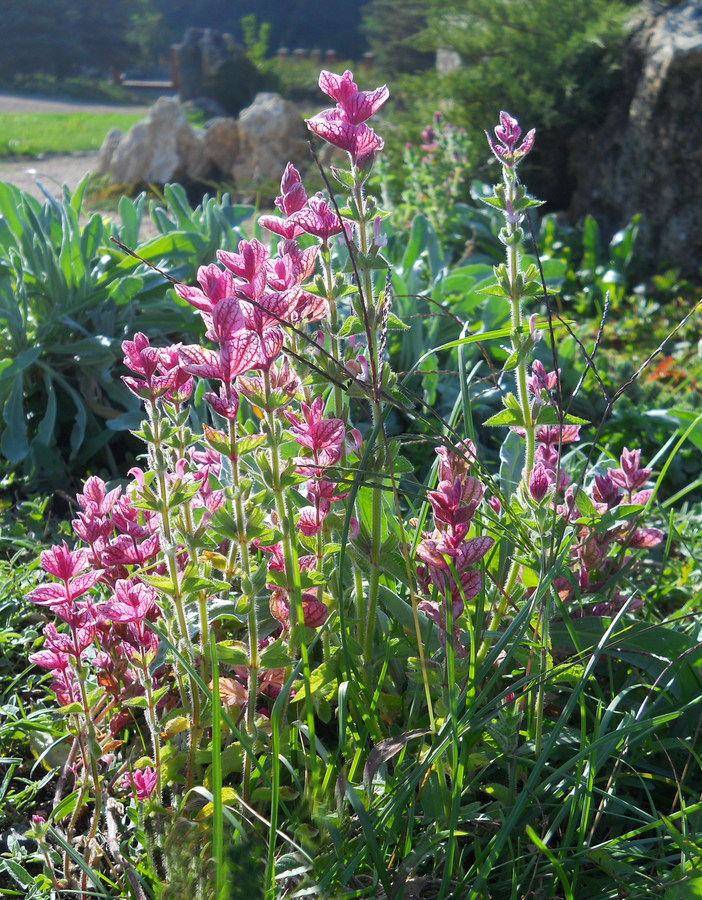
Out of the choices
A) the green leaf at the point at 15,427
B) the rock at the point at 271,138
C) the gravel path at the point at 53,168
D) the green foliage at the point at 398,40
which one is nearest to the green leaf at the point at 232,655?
the green leaf at the point at 15,427

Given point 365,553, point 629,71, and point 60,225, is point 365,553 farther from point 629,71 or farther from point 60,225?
point 629,71

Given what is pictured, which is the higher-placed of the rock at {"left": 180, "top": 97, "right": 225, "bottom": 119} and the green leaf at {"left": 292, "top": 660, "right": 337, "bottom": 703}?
the rock at {"left": 180, "top": 97, "right": 225, "bottom": 119}

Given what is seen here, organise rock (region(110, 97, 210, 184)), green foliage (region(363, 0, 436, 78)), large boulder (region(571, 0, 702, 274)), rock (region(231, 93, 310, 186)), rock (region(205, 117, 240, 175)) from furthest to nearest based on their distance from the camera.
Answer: green foliage (region(363, 0, 436, 78)) → rock (region(205, 117, 240, 175)) → rock (region(110, 97, 210, 184)) → rock (region(231, 93, 310, 186)) → large boulder (region(571, 0, 702, 274))

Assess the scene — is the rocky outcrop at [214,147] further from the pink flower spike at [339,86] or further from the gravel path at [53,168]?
the pink flower spike at [339,86]

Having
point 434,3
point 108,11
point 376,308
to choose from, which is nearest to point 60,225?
point 376,308

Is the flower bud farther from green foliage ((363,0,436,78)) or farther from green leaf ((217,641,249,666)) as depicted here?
green foliage ((363,0,436,78))

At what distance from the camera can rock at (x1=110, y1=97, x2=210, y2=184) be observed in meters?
9.48

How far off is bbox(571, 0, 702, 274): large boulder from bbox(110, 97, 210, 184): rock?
557cm

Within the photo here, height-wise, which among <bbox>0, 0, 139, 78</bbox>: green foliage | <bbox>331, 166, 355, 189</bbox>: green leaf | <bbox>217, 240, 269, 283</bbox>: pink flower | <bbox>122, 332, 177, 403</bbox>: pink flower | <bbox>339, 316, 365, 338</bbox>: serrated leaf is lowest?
<bbox>122, 332, 177, 403</bbox>: pink flower

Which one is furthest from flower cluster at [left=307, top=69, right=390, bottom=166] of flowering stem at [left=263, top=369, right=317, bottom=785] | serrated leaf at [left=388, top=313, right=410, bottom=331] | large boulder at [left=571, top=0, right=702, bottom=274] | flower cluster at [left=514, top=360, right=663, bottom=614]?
large boulder at [left=571, top=0, right=702, bottom=274]

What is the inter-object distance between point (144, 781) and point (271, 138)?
9.17 metres

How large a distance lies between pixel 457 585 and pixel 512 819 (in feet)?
1.12

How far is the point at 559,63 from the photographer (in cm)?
558

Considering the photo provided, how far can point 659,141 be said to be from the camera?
521 cm
